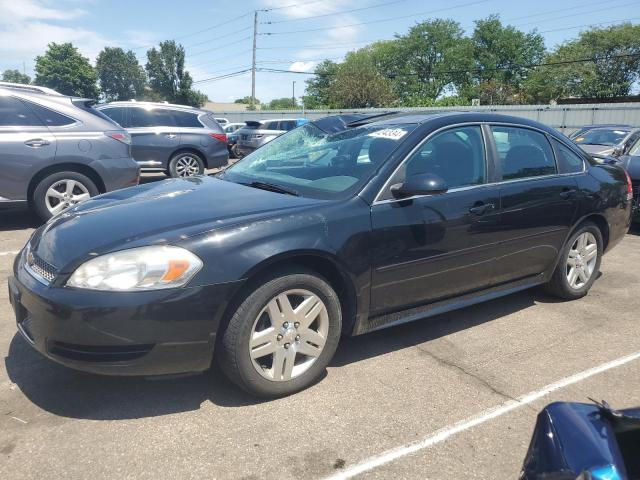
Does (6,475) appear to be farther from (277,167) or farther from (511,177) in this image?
(511,177)

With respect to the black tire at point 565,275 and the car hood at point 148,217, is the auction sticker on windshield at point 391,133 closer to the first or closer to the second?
the car hood at point 148,217

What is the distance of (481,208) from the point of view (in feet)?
12.5

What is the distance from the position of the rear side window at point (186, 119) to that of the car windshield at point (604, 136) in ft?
27.9

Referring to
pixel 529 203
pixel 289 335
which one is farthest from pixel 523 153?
pixel 289 335

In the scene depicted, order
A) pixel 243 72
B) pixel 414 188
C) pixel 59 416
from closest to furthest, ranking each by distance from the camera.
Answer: pixel 59 416 → pixel 414 188 → pixel 243 72

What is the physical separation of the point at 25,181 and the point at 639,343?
644 cm

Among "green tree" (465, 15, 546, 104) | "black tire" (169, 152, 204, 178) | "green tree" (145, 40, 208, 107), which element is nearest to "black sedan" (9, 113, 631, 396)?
"black tire" (169, 152, 204, 178)

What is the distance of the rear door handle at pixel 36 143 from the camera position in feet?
21.2

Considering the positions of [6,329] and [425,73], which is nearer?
[6,329]

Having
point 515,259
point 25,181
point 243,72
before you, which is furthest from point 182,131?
point 243,72

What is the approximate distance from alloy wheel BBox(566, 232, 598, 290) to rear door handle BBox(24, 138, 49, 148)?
5814 mm

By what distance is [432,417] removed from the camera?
2889 mm

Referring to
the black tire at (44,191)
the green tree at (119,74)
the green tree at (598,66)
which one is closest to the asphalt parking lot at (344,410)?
the black tire at (44,191)

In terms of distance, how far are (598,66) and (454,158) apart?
59.8 m
